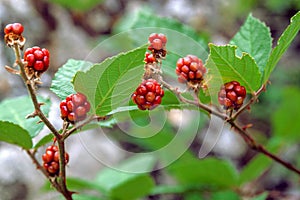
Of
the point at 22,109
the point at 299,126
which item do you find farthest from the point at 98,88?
the point at 299,126

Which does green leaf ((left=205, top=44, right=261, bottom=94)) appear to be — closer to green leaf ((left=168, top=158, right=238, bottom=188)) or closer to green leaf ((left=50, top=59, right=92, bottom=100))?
green leaf ((left=50, top=59, right=92, bottom=100))

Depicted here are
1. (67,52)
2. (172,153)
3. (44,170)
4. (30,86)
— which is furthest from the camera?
(67,52)

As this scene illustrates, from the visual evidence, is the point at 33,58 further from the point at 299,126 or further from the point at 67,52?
the point at 67,52

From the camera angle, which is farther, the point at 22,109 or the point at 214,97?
the point at 22,109

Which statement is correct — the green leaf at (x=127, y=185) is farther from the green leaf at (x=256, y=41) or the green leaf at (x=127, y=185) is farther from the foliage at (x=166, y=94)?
the green leaf at (x=256, y=41)

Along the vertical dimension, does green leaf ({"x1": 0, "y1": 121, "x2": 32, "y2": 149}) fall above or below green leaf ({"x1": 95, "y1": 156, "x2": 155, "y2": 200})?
above

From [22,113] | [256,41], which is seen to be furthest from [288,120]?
[22,113]

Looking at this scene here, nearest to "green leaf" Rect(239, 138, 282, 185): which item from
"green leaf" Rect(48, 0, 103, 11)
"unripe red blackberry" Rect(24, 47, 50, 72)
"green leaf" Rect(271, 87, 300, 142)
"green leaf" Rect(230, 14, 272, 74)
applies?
"green leaf" Rect(271, 87, 300, 142)
